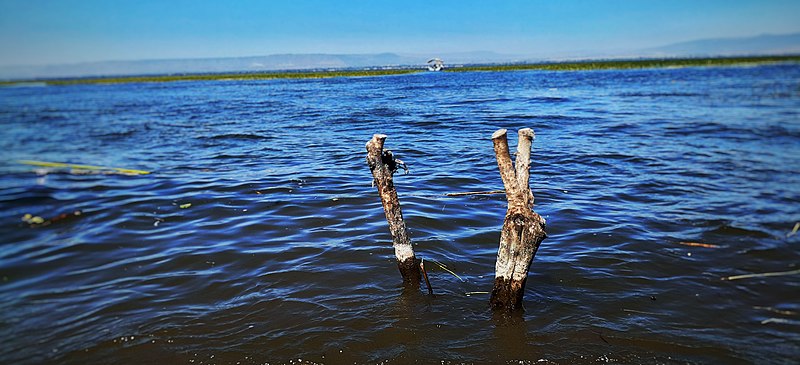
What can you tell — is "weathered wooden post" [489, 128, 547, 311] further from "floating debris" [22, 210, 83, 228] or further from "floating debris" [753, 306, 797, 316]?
"floating debris" [22, 210, 83, 228]

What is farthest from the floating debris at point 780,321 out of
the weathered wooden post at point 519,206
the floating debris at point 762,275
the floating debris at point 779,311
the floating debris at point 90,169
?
the floating debris at point 90,169

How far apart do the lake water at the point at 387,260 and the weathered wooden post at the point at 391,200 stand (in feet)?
1.21

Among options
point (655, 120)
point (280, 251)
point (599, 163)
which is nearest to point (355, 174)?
point (280, 251)

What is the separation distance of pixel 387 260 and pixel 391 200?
6.69ft

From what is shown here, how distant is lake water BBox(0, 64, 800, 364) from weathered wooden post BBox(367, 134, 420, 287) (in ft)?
1.21

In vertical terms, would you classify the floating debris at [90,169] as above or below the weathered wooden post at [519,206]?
below

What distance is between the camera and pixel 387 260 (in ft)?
25.8

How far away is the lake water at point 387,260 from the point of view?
17.8ft

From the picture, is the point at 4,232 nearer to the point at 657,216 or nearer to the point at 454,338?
the point at 454,338

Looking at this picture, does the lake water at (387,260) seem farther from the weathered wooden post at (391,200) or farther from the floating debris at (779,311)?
the weathered wooden post at (391,200)

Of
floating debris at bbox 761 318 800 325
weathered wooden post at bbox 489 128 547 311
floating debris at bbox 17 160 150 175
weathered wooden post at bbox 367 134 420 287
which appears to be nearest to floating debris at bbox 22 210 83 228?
floating debris at bbox 17 160 150 175

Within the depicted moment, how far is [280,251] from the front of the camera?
27.0 ft

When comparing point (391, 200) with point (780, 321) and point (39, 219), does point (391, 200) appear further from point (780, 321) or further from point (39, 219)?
point (39, 219)

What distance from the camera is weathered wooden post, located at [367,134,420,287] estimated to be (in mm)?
5867
